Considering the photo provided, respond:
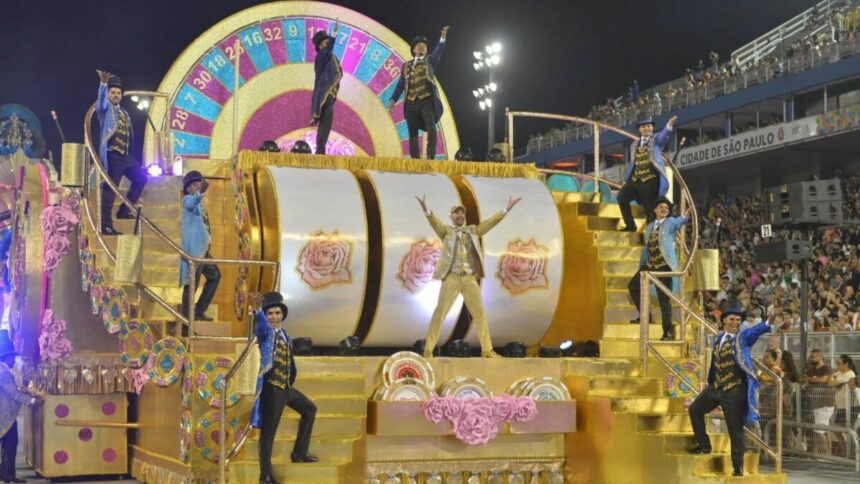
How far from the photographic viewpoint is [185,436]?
11383 millimetres

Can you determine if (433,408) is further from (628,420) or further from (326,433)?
(628,420)

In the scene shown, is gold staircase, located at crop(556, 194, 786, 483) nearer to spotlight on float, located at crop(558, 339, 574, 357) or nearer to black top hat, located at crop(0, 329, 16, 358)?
spotlight on float, located at crop(558, 339, 574, 357)

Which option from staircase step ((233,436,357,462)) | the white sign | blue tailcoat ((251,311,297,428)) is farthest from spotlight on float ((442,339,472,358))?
the white sign

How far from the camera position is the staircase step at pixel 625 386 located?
12.4 m

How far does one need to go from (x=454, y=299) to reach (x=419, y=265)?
90 cm

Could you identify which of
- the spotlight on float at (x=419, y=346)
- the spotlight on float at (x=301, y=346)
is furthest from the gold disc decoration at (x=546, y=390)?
the spotlight on float at (x=301, y=346)

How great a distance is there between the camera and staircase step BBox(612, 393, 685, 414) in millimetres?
12039

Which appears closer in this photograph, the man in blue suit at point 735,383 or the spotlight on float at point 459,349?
the man in blue suit at point 735,383

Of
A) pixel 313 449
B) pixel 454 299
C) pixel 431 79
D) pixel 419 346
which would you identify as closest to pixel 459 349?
pixel 419 346

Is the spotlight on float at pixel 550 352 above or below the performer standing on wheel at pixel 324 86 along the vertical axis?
below

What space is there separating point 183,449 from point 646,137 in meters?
6.08

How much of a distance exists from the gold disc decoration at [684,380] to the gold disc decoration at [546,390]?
3.43 ft

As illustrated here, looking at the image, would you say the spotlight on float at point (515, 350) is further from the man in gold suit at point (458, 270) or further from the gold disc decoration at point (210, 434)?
the gold disc decoration at point (210, 434)

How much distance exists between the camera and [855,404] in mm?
15094
